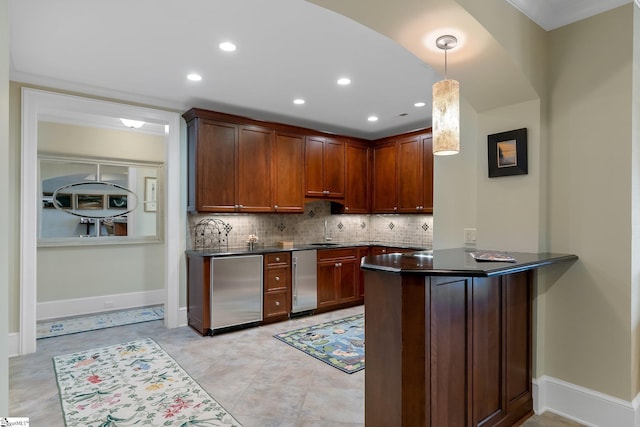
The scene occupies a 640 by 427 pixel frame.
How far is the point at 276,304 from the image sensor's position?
14.7ft

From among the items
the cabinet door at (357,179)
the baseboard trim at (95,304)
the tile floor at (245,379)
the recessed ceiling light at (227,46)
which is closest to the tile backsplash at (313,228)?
the cabinet door at (357,179)

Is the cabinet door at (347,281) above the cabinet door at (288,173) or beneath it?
beneath

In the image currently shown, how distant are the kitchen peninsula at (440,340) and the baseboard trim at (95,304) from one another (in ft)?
15.0

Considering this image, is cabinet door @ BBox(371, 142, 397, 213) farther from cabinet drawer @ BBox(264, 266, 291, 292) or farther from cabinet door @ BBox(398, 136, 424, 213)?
cabinet drawer @ BBox(264, 266, 291, 292)

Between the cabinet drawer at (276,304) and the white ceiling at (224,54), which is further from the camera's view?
the cabinet drawer at (276,304)

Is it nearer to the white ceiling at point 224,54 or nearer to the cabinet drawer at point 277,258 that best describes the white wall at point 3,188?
the white ceiling at point 224,54

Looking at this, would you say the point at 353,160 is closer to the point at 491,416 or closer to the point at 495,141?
the point at 495,141

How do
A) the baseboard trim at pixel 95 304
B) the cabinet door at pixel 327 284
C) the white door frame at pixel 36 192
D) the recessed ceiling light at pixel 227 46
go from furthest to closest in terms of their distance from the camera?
the cabinet door at pixel 327 284 < the baseboard trim at pixel 95 304 < the white door frame at pixel 36 192 < the recessed ceiling light at pixel 227 46

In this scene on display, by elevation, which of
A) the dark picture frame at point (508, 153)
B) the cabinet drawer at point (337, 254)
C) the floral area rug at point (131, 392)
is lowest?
the floral area rug at point (131, 392)

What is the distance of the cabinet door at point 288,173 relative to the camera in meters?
4.80

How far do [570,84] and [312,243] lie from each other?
385 centimetres

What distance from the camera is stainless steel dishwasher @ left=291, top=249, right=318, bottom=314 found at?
463cm

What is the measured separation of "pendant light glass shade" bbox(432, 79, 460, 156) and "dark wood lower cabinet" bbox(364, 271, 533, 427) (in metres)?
0.71

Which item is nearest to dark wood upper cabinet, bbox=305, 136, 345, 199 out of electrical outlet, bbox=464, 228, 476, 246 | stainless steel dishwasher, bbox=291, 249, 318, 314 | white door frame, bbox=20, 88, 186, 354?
stainless steel dishwasher, bbox=291, 249, 318, 314
